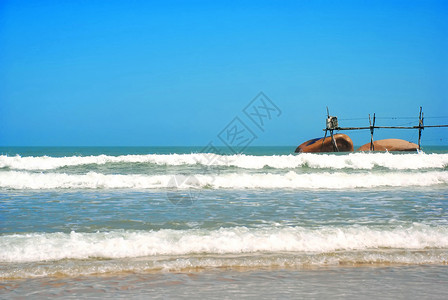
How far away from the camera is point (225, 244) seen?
4984mm

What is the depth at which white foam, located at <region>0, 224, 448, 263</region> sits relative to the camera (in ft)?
15.4

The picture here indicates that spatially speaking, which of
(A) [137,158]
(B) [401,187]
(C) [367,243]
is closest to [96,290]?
(C) [367,243]

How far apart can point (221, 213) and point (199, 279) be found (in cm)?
322

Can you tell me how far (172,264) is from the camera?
14.2 feet

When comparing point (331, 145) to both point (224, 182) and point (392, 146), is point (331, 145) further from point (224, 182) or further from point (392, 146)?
point (224, 182)

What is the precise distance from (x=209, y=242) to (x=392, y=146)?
133 feet

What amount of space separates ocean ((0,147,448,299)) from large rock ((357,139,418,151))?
3263 cm

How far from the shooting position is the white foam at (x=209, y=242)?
15.4 ft

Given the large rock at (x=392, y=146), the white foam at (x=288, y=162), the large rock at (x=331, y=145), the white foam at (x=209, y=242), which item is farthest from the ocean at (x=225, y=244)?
the large rock at (x=392, y=146)

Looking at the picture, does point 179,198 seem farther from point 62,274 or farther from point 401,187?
point 401,187

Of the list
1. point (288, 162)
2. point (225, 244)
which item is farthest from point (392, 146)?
point (225, 244)

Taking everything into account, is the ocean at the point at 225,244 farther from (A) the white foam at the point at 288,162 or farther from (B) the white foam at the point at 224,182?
(A) the white foam at the point at 288,162

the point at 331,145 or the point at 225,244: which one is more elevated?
the point at 331,145

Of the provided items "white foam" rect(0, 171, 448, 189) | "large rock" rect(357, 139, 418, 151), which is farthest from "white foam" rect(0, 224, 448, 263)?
"large rock" rect(357, 139, 418, 151)
